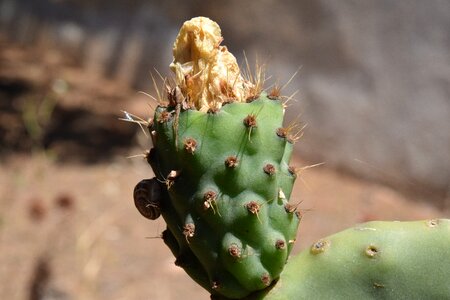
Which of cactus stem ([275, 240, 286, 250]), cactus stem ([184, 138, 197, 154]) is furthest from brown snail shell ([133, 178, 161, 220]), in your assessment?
cactus stem ([275, 240, 286, 250])

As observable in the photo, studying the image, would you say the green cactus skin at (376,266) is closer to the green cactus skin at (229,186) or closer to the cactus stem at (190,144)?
the green cactus skin at (229,186)

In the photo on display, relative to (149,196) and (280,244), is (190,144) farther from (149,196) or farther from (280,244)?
(280,244)

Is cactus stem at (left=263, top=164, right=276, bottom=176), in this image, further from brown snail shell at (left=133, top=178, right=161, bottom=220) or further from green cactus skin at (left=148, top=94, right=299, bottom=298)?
brown snail shell at (left=133, top=178, right=161, bottom=220)

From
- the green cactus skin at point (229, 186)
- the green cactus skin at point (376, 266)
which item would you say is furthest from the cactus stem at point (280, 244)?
the green cactus skin at point (376, 266)

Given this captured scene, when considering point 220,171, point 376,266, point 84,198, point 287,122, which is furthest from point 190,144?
point 287,122

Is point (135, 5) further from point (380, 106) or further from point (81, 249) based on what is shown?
point (81, 249)

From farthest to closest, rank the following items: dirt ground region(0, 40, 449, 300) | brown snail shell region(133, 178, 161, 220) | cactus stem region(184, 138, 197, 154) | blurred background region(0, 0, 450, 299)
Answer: blurred background region(0, 0, 450, 299), dirt ground region(0, 40, 449, 300), brown snail shell region(133, 178, 161, 220), cactus stem region(184, 138, 197, 154)
